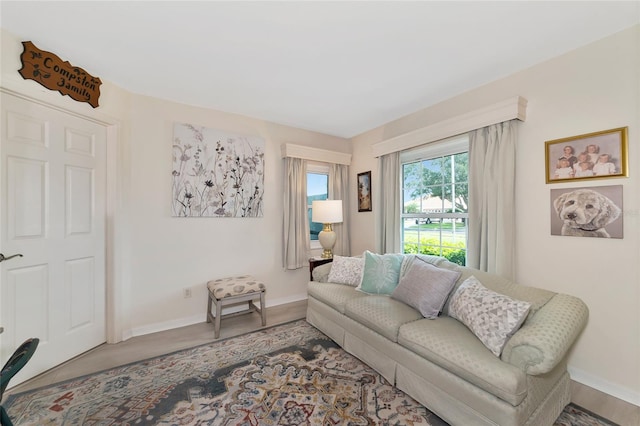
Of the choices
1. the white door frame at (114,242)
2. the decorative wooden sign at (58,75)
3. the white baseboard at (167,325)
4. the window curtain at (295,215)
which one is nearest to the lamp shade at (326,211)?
the window curtain at (295,215)

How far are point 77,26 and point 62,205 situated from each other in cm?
141

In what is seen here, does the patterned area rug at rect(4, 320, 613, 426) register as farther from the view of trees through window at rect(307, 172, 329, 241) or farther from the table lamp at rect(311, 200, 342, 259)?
the view of trees through window at rect(307, 172, 329, 241)

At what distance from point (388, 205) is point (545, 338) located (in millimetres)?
2246

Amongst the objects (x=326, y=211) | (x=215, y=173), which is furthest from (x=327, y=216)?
(x=215, y=173)

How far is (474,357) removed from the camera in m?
1.54

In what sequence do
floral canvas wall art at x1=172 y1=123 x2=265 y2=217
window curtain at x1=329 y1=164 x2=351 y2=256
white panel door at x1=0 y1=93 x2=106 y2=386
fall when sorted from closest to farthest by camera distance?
white panel door at x1=0 y1=93 x2=106 y2=386 < floral canvas wall art at x1=172 y1=123 x2=265 y2=217 < window curtain at x1=329 y1=164 x2=351 y2=256

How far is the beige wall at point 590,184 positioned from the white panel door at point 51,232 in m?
3.92

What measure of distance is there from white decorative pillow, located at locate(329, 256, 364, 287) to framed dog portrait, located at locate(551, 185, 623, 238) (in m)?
1.74

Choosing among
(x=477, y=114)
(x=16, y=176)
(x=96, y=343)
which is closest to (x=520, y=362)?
(x=477, y=114)

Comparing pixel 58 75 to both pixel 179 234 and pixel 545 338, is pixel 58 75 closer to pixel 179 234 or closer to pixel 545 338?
pixel 179 234

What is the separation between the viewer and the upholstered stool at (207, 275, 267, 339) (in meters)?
2.72

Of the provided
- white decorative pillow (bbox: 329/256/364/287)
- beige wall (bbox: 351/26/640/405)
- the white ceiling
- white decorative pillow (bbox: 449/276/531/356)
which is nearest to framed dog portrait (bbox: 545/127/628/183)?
beige wall (bbox: 351/26/640/405)

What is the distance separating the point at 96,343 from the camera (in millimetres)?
2518

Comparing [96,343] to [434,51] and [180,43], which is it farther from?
[434,51]
